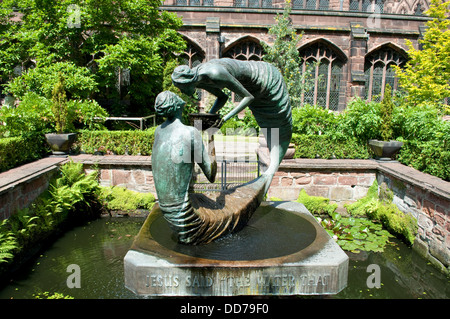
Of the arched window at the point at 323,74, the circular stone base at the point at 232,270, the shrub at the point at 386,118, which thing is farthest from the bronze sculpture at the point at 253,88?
the arched window at the point at 323,74

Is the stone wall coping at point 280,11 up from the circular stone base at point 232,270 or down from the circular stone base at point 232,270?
up

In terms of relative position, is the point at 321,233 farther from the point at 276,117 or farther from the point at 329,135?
the point at 329,135

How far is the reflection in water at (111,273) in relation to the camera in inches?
211

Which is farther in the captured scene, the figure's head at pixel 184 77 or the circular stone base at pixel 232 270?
the figure's head at pixel 184 77

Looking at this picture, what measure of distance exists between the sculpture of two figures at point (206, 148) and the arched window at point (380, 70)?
1625 cm

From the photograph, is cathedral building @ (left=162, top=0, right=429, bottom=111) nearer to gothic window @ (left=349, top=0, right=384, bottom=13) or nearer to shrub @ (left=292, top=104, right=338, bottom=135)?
gothic window @ (left=349, top=0, right=384, bottom=13)

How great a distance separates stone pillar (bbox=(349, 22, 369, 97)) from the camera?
697 inches

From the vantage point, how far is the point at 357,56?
58.7ft

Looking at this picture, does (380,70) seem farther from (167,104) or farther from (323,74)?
(167,104)

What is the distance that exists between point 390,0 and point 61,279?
21922mm

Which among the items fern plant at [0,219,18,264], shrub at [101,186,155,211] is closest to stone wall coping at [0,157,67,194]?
fern plant at [0,219,18,264]

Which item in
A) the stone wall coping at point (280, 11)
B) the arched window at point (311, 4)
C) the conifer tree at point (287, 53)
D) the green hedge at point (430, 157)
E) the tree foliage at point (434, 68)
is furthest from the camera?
the arched window at point (311, 4)

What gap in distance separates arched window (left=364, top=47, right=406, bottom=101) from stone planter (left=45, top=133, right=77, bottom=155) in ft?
50.7

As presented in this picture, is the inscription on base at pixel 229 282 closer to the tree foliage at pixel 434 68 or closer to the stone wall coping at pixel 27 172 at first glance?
the stone wall coping at pixel 27 172
